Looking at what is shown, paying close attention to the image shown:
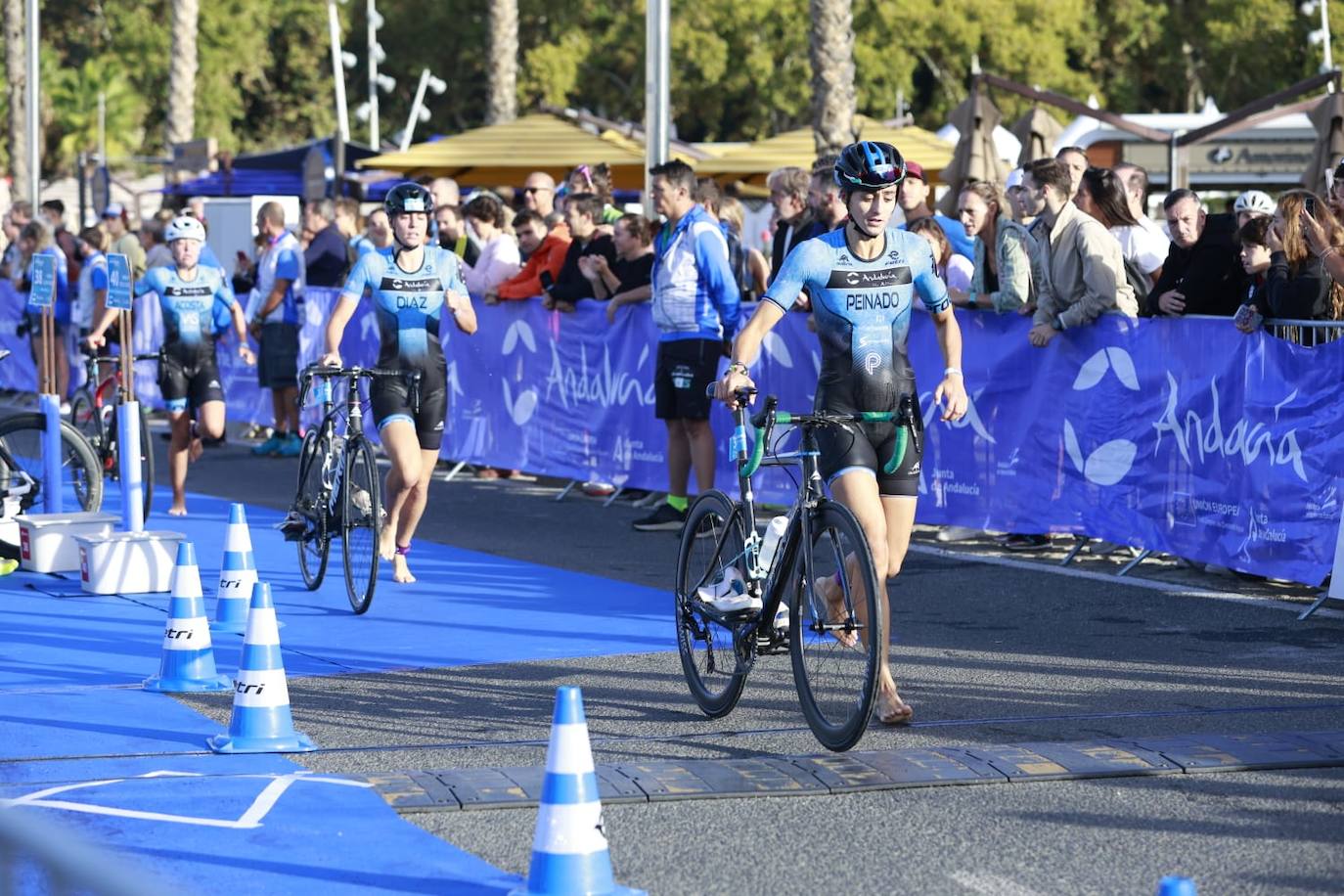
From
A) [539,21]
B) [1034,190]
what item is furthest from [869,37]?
[1034,190]

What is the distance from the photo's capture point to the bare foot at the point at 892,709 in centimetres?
739

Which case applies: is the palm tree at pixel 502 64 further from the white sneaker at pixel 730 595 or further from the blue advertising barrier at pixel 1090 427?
the white sneaker at pixel 730 595

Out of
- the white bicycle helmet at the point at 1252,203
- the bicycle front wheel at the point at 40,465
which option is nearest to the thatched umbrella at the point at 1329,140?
the white bicycle helmet at the point at 1252,203

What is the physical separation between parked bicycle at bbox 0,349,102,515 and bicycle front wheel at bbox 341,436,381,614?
2.55m

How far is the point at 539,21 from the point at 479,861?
5652 cm

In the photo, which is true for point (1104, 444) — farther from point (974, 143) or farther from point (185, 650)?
point (974, 143)

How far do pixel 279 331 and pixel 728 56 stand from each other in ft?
127

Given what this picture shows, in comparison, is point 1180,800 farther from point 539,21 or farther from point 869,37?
point 539,21

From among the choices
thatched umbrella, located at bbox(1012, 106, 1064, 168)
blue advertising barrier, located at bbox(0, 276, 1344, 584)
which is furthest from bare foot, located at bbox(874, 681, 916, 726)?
thatched umbrella, located at bbox(1012, 106, 1064, 168)

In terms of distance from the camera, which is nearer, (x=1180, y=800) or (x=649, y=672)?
(x=1180, y=800)

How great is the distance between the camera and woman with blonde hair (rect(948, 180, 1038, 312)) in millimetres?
12031

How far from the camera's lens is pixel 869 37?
54.7m

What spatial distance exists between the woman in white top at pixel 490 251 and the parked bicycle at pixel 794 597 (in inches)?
331

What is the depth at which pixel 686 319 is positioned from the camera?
12922mm
